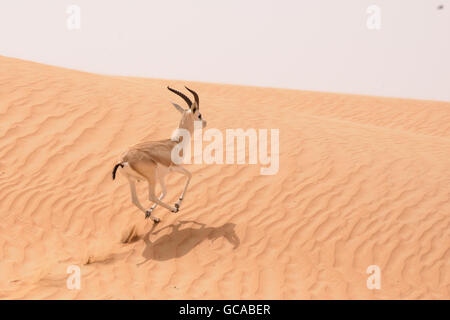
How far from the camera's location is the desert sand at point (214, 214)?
667cm

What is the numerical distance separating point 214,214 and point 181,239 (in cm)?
88

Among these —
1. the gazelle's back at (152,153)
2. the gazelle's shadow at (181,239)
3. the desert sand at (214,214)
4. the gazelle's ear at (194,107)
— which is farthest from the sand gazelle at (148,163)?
the desert sand at (214,214)

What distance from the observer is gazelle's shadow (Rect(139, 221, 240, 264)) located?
728cm

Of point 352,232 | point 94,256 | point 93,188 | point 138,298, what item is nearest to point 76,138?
point 93,188

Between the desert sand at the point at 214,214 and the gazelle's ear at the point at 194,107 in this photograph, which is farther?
the gazelle's ear at the point at 194,107

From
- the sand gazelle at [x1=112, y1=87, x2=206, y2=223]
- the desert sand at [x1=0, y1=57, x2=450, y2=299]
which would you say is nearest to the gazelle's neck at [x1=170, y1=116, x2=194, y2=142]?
the sand gazelle at [x1=112, y1=87, x2=206, y2=223]

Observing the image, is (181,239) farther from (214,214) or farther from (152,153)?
(152,153)

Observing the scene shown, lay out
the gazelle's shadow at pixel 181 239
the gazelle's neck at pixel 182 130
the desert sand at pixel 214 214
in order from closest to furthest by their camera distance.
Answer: the desert sand at pixel 214 214 < the gazelle's shadow at pixel 181 239 < the gazelle's neck at pixel 182 130

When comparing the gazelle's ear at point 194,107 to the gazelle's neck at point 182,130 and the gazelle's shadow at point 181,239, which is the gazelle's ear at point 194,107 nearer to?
the gazelle's neck at point 182,130

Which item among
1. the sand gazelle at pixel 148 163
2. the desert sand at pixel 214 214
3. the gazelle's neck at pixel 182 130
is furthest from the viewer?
the gazelle's neck at pixel 182 130

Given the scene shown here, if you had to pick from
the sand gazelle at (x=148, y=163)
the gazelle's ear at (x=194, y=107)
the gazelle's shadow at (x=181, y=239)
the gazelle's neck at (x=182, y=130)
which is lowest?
the gazelle's shadow at (x=181, y=239)

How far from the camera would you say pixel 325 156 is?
1017cm

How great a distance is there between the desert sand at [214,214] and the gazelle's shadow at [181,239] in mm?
26
